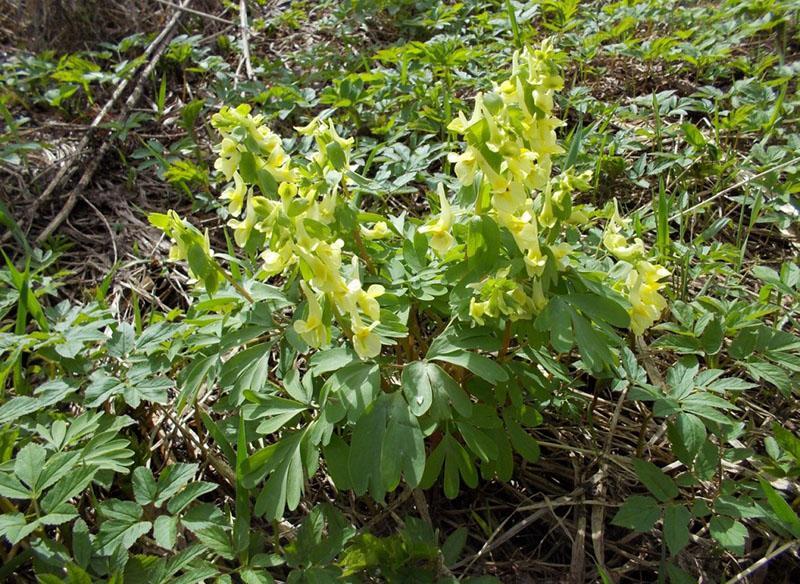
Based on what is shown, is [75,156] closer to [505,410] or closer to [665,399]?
[505,410]

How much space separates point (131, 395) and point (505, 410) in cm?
107

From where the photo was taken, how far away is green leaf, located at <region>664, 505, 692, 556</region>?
1.48m

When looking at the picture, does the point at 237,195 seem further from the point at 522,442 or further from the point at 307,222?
the point at 522,442

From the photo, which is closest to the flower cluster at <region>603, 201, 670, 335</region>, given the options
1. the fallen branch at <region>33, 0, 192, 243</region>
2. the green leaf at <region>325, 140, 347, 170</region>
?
the green leaf at <region>325, 140, 347, 170</region>

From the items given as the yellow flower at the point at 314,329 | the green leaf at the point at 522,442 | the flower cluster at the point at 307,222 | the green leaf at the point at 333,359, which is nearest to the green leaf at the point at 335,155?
the flower cluster at the point at 307,222

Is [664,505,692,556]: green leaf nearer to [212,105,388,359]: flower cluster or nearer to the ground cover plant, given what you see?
the ground cover plant

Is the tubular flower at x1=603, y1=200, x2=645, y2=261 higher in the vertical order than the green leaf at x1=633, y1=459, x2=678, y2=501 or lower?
higher

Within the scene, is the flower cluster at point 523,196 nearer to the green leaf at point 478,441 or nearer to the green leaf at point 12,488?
the green leaf at point 478,441

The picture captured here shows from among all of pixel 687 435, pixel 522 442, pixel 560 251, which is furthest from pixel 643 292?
pixel 522 442

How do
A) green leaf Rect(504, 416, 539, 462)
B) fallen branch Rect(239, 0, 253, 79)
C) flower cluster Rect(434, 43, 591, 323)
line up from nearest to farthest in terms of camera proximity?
flower cluster Rect(434, 43, 591, 323) → green leaf Rect(504, 416, 539, 462) → fallen branch Rect(239, 0, 253, 79)

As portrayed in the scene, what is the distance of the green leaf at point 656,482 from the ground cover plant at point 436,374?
0.04 ft

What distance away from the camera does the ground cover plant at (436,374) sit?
1.47 meters

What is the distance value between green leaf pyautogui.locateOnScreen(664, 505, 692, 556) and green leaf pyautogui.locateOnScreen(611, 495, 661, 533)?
0.03 m

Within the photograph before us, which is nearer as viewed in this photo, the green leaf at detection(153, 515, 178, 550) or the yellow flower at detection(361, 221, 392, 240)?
the green leaf at detection(153, 515, 178, 550)
